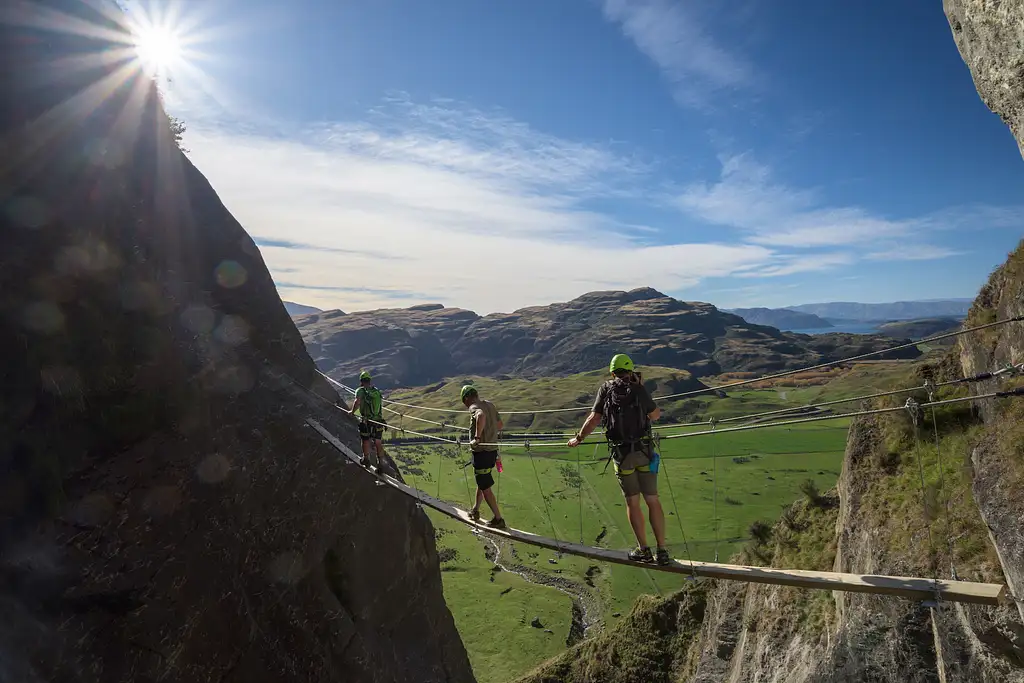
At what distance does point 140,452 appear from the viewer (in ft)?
39.0

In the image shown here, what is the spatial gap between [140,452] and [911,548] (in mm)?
19772

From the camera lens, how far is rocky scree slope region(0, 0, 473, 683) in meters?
9.88

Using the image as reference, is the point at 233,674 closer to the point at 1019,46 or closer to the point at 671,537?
the point at 1019,46

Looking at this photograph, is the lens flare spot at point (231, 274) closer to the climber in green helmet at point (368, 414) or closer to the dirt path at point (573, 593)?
the climber in green helmet at point (368, 414)

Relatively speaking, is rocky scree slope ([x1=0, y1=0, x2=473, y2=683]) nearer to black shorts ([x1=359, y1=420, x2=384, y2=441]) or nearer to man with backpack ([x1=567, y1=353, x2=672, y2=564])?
black shorts ([x1=359, y1=420, x2=384, y2=441])

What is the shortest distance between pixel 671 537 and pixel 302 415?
7751 cm

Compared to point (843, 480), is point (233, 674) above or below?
below

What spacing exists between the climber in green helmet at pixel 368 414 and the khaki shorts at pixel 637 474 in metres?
8.60

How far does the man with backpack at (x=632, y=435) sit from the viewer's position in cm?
798

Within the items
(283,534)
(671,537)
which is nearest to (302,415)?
(283,534)

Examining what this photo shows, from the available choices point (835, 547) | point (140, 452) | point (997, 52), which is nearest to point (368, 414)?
point (140, 452)

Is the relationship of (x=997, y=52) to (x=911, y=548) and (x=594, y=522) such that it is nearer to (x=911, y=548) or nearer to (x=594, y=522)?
(x=911, y=548)

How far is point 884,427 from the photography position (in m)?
19.8

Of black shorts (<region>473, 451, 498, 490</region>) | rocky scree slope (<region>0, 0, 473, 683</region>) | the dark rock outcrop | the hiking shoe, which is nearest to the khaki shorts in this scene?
the hiking shoe
